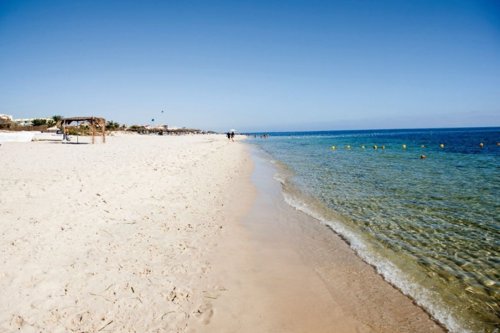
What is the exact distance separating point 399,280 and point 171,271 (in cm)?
388

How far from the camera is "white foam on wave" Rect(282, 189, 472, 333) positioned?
3842 mm

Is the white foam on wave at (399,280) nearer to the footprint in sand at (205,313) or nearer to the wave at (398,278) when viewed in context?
the wave at (398,278)

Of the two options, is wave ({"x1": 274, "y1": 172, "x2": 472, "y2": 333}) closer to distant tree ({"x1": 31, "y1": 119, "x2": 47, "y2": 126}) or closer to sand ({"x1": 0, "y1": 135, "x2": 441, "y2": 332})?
sand ({"x1": 0, "y1": 135, "x2": 441, "y2": 332})

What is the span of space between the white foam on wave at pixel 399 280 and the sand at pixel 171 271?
Answer: 182mm

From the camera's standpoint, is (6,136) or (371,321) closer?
(371,321)

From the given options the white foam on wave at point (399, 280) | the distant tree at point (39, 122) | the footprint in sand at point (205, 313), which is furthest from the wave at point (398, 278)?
the distant tree at point (39, 122)

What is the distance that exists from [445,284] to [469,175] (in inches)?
527

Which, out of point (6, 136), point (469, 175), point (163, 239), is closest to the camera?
point (163, 239)

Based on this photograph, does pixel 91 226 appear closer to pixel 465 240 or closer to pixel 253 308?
pixel 253 308

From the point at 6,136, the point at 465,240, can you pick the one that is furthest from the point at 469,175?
the point at 6,136

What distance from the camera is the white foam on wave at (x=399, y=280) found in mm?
3842

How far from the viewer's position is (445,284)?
466 cm

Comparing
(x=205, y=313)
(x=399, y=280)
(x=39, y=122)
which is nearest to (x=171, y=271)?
(x=205, y=313)

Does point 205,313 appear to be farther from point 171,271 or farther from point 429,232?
point 429,232
